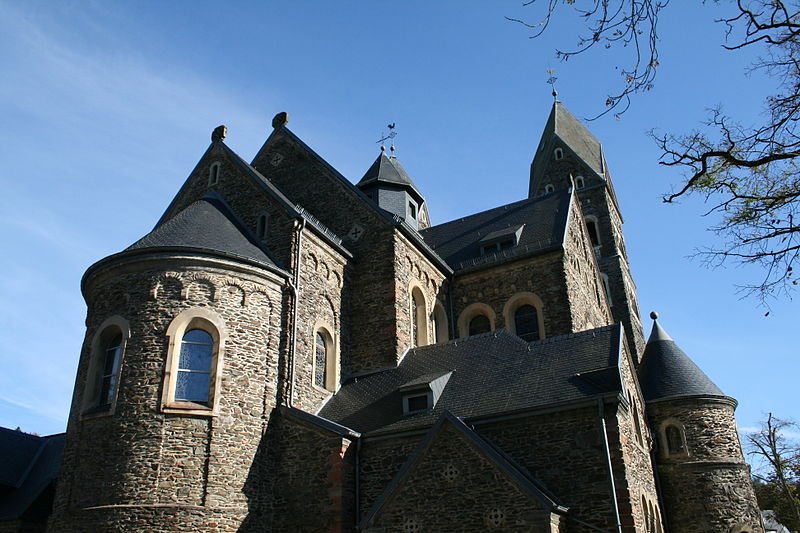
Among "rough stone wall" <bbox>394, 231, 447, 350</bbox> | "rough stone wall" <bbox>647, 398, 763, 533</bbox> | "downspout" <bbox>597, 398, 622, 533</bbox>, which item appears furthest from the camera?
"rough stone wall" <bbox>394, 231, 447, 350</bbox>

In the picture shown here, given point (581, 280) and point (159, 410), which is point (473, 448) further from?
point (581, 280)

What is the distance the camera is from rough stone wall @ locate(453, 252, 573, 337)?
76.0ft

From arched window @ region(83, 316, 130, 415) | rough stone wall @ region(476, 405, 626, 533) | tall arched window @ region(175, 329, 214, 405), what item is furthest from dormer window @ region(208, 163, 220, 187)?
rough stone wall @ region(476, 405, 626, 533)

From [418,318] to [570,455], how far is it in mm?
9555

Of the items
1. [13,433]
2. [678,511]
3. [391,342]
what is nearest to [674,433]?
[678,511]

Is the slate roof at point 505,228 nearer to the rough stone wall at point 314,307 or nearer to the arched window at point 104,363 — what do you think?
the rough stone wall at point 314,307

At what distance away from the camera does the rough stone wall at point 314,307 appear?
1883 cm

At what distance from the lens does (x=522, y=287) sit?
79.7 ft

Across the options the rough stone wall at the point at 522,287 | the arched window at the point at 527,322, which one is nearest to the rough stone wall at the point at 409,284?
the rough stone wall at the point at 522,287

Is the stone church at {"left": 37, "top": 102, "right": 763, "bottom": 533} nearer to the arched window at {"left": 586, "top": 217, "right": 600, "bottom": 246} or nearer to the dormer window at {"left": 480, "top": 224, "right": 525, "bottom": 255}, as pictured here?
the dormer window at {"left": 480, "top": 224, "right": 525, "bottom": 255}

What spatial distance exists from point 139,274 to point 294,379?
16.0ft

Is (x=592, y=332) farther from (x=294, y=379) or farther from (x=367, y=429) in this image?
(x=294, y=379)

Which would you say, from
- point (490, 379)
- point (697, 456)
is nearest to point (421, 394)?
point (490, 379)

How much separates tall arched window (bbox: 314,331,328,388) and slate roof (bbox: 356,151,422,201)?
9.50 metres
